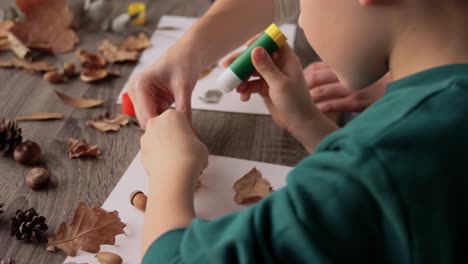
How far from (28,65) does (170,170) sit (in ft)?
1.41

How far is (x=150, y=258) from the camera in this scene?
17.5 inches

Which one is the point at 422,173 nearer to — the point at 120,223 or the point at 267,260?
the point at 267,260

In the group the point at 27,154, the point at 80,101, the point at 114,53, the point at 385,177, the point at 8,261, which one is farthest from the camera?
the point at 114,53

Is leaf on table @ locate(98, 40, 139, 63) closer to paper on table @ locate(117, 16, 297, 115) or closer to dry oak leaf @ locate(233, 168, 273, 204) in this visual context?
paper on table @ locate(117, 16, 297, 115)

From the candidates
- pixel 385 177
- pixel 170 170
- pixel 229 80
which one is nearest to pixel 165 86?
pixel 229 80

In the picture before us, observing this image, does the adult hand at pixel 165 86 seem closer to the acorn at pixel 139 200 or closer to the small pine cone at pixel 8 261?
the acorn at pixel 139 200

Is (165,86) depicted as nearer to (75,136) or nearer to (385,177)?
(75,136)

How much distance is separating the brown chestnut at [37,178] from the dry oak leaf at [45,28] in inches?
13.0

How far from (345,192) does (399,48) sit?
0.15 m

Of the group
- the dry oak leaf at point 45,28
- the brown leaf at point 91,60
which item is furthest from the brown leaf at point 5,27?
the brown leaf at point 91,60

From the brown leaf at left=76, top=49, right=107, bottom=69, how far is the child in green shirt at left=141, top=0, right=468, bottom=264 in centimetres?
46

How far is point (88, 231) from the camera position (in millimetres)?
528

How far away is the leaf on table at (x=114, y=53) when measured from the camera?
84 cm

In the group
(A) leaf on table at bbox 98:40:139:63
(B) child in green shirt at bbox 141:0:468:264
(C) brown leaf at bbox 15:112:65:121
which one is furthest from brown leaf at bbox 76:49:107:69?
(B) child in green shirt at bbox 141:0:468:264
